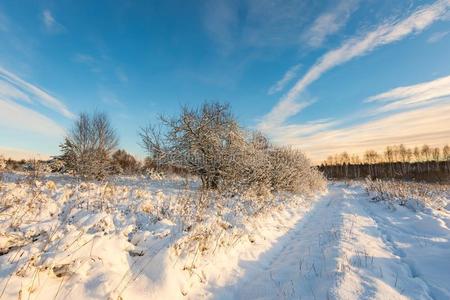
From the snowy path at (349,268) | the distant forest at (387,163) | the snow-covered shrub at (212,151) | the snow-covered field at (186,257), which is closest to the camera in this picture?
the snow-covered field at (186,257)

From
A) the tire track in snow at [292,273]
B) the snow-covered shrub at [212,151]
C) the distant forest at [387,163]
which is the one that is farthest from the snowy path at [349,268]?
the distant forest at [387,163]

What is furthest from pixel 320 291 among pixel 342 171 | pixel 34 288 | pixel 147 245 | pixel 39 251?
pixel 342 171

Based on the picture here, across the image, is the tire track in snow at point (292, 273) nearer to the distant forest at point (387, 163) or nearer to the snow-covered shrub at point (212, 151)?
the snow-covered shrub at point (212, 151)

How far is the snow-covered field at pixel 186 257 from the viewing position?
308 centimetres

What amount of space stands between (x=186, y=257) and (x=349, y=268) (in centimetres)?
229

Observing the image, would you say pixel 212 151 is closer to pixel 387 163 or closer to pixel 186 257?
pixel 186 257

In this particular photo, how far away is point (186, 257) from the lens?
411cm

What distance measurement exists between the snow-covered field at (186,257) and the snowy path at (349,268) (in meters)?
0.02

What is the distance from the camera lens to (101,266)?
3303 millimetres

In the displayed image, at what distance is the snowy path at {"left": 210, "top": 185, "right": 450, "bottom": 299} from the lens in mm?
3418

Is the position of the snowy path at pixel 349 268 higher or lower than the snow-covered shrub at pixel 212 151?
lower

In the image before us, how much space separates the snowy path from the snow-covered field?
2cm

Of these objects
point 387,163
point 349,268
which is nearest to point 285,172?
point 349,268

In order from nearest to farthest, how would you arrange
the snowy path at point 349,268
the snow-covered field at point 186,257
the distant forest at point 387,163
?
the snow-covered field at point 186,257 → the snowy path at point 349,268 → the distant forest at point 387,163
